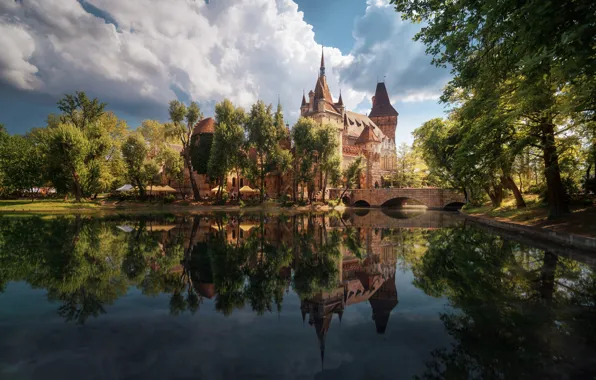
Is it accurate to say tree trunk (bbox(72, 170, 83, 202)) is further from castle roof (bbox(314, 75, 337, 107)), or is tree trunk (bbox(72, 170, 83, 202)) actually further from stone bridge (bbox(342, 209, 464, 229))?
castle roof (bbox(314, 75, 337, 107))

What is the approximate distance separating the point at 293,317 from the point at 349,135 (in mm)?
81595

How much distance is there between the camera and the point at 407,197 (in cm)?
5675

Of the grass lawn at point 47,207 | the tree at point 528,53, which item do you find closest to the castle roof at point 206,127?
the grass lawn at point 47,207

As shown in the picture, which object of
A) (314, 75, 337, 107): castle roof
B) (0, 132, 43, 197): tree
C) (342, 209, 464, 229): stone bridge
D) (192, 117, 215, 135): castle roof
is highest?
(314, 75, 337, 107): castle roof

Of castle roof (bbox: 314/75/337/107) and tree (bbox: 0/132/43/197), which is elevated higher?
castle roof (bbox: 314/75/337/107)

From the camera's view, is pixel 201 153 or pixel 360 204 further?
pixel 360 204

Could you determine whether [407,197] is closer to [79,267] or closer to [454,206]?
[454,206]

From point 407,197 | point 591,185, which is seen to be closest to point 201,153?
point 407,197

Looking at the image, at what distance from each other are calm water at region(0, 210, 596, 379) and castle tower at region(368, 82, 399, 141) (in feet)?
308

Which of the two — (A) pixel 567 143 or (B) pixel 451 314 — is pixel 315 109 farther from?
(B) pixel 451 314

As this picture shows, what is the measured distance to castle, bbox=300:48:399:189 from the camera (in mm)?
67050

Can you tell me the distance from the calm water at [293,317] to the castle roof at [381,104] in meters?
96.1

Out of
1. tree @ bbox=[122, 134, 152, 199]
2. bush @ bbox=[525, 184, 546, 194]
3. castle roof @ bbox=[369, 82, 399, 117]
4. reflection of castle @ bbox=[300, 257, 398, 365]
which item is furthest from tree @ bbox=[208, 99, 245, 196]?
castle roof @ bbox=[369, 82, 399, 117]

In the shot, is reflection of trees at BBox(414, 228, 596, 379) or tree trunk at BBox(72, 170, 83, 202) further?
tree trunk at BBox(72, 170, 83, 202)
